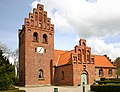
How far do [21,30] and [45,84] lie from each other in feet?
41.6

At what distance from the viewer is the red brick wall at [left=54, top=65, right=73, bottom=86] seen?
132 ft

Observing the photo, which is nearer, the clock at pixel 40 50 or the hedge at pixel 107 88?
the hedge at pixel 107 88

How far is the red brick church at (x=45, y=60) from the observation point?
39.9 meters

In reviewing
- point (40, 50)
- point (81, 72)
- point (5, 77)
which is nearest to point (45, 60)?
point (40, 50)

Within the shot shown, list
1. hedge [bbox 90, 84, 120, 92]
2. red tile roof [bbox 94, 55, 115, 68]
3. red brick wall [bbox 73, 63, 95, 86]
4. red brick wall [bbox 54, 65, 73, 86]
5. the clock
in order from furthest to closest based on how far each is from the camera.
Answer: red tile roof [bbox 94, 55, 115, 68], the clock, red brick wall [bbox 54, 65, 73, 86], red brick wall [bbox 73, 63, 95, 86], hedge [bbox 90, 84, 120, 92]

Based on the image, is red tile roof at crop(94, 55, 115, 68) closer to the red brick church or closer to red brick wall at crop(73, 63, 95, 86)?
red brick wall at crop(73, 63, 95, 86)

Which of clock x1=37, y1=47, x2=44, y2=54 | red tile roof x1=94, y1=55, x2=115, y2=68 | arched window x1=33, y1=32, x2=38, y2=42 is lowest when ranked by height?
red tile roof x1=94, y1=55, x2=115, y2=68

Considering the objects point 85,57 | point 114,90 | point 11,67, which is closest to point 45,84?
point 85,57

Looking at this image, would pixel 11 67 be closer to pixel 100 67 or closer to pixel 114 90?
pixel 114 90

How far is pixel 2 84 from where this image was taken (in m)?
24.4

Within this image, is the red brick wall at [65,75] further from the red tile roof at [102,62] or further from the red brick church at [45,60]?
the red tile roof at [102,62]

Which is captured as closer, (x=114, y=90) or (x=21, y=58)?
(x=114, y=90)

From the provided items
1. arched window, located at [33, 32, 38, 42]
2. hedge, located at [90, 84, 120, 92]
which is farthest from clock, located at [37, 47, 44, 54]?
hedge, located at [90, 84, 120, 92]

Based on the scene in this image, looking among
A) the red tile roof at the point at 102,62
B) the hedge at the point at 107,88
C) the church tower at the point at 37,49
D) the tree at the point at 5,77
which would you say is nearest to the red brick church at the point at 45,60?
the church tower at the point at 37,49
